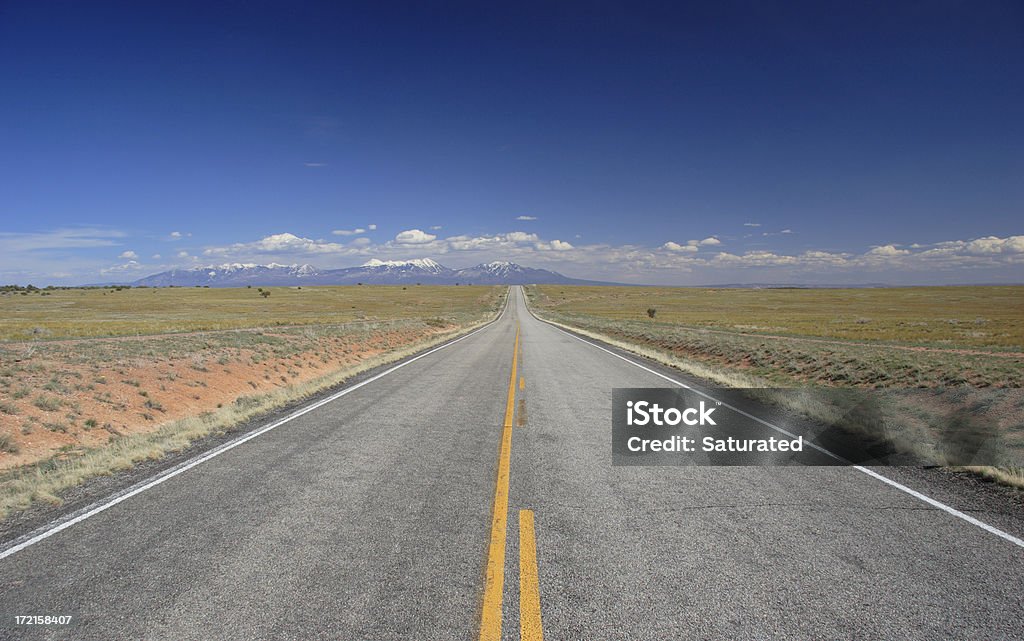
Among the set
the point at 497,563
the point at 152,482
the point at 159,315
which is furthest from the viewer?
the point at 159,315

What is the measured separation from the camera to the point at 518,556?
411cm

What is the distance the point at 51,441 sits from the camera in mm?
8734

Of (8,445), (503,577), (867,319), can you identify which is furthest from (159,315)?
(867,319)

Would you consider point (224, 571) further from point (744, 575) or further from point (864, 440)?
point (864, 440)

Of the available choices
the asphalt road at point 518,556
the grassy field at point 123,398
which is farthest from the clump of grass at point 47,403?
the asphalt road at point 518,556

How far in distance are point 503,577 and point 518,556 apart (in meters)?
0.33

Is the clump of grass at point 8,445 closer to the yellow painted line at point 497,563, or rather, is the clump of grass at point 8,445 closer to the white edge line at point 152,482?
the white edge line at point 152,482

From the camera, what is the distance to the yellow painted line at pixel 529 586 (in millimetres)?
3172

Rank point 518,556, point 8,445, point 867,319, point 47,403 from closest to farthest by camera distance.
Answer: point 518,556
point 8,445
point 47,403
point 867,319

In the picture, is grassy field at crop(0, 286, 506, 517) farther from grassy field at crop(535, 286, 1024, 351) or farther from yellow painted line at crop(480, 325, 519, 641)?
grassy field at crop(535, 286, 1024, 351)

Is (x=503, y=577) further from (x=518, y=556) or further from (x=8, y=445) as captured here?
(x=8, y=445)

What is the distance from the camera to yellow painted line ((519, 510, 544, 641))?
3172 millimetres

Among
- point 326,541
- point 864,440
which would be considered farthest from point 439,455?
point 864,440

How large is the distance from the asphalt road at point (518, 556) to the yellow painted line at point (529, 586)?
2 cm
